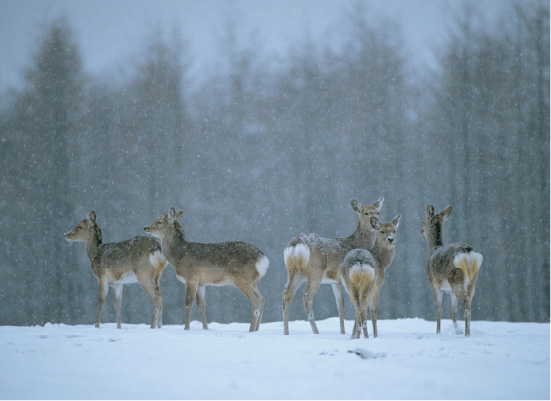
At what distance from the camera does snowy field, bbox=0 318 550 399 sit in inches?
206

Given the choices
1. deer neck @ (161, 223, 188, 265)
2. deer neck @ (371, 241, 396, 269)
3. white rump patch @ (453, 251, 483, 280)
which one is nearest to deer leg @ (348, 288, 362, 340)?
deer neck @ (371, 241, 396, 269)

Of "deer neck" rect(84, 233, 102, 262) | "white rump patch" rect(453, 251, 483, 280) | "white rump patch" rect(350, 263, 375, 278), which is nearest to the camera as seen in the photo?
"white rump patch" rect(350, 263, 375, 278)

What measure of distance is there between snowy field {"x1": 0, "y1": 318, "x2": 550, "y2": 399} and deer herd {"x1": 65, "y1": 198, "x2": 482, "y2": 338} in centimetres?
147

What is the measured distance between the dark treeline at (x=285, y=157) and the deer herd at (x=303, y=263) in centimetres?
778

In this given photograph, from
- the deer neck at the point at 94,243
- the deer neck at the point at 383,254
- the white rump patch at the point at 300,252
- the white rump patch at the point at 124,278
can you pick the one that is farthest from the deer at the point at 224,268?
the deer neck at the point at 94,243

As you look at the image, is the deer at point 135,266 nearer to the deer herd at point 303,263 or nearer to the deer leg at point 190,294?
the deer herd at point 303,263

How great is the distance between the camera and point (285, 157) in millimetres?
21734

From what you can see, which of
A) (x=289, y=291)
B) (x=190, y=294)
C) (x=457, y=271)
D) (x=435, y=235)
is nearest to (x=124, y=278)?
(x=190, y=294)

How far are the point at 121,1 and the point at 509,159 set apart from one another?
14.4 m

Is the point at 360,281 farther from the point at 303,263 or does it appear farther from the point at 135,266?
the point at 135,266

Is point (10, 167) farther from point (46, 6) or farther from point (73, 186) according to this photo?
point (46, 6)

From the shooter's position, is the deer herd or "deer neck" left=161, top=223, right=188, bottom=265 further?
"deer neck" left=161, top=223, right=188, bottom=265

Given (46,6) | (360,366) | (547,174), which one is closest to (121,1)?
(46,6)

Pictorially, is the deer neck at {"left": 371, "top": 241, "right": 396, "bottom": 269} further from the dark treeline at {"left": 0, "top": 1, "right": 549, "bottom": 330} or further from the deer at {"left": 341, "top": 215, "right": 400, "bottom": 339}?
the dark treeline at {"left": 0, "top": 1, "right": 549, "bottom": 330}
